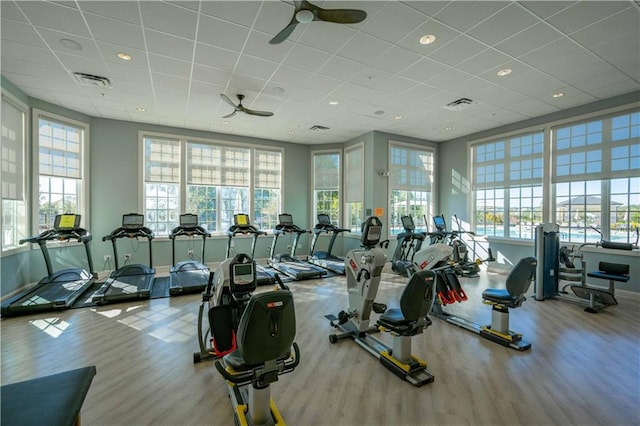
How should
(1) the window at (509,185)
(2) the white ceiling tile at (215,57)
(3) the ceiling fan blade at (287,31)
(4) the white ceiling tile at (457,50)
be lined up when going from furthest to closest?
1. (1) the window at (509,185)
2. (2) the white ceiling tile at (215,57)
3. (4) the white ceiling tile at (457,50)
4. (3) the ceiling fan blade at (287,31)

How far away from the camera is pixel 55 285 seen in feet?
16.6

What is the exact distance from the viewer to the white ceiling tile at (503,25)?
3.07 meters

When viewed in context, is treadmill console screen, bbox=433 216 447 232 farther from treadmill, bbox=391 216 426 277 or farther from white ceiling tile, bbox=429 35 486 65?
white ceiling tile, bbox=429 35 486 65

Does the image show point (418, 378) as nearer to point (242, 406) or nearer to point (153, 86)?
point (242, 406)

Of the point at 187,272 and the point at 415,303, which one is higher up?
the point at 415,303

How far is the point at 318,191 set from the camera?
362 inches

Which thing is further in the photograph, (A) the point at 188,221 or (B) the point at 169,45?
(A) the point at 188,221

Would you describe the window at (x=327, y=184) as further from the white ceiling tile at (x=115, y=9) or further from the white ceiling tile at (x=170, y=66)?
the white ceiling tile at (x=115, y=9)

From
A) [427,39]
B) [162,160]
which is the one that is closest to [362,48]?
[427,39]

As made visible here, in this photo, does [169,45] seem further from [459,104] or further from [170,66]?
[459,104]

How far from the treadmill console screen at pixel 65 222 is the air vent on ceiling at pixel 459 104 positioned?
24.8ft

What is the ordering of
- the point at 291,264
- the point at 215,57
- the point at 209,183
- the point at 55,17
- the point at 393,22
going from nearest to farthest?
1. the point at 55,17
2. the point at 393,22
3. the point at 215,57
4. the point at 291,264
5. the point at 209,183

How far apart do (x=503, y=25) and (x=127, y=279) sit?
722 centimetres

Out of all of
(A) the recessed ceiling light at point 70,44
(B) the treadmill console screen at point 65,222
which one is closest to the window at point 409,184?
(A) the recessed ceiling light at point 70,44
